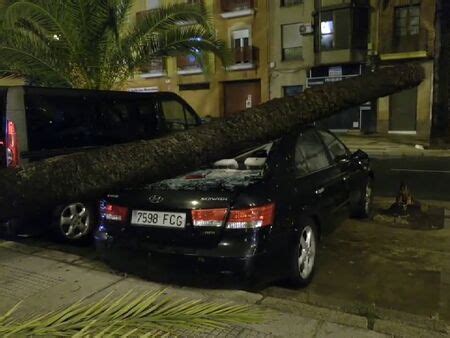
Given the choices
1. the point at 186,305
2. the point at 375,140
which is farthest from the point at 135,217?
the point at 375,140

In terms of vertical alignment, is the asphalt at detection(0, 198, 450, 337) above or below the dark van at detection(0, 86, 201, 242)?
below

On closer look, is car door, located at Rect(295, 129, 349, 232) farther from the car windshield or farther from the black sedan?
the car windshield

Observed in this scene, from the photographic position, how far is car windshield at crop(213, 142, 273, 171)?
425 centimetres

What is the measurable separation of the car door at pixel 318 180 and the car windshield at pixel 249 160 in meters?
0.31

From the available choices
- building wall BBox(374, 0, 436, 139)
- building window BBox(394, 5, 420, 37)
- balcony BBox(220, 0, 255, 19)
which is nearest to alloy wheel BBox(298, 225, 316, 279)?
building wall BBox(374, 0, 436, 139)

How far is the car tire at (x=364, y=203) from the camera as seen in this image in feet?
19.9

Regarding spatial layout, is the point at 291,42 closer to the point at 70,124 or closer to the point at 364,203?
the point at 364,203

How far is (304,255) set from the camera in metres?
4.16

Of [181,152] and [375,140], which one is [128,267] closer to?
[181,152]

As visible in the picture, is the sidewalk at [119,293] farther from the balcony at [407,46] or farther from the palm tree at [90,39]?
the balcony at [407,46]

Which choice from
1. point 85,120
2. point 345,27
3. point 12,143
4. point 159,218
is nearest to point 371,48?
point 345,27

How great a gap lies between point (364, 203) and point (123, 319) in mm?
4678

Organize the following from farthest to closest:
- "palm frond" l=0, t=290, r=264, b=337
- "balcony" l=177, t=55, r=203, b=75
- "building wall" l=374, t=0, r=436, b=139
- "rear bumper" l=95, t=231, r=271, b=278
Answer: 1. "balcony" l=177, t=55, r=203, b=75
2. "building wall" l=374, t=0, r=436, b=139
3. "rear bumper" l=95, t=231, r=271, b=278
4. "palm frond" l=0, t=290, r=264, b=337

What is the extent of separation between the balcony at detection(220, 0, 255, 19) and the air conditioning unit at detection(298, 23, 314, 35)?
10.5 feet
